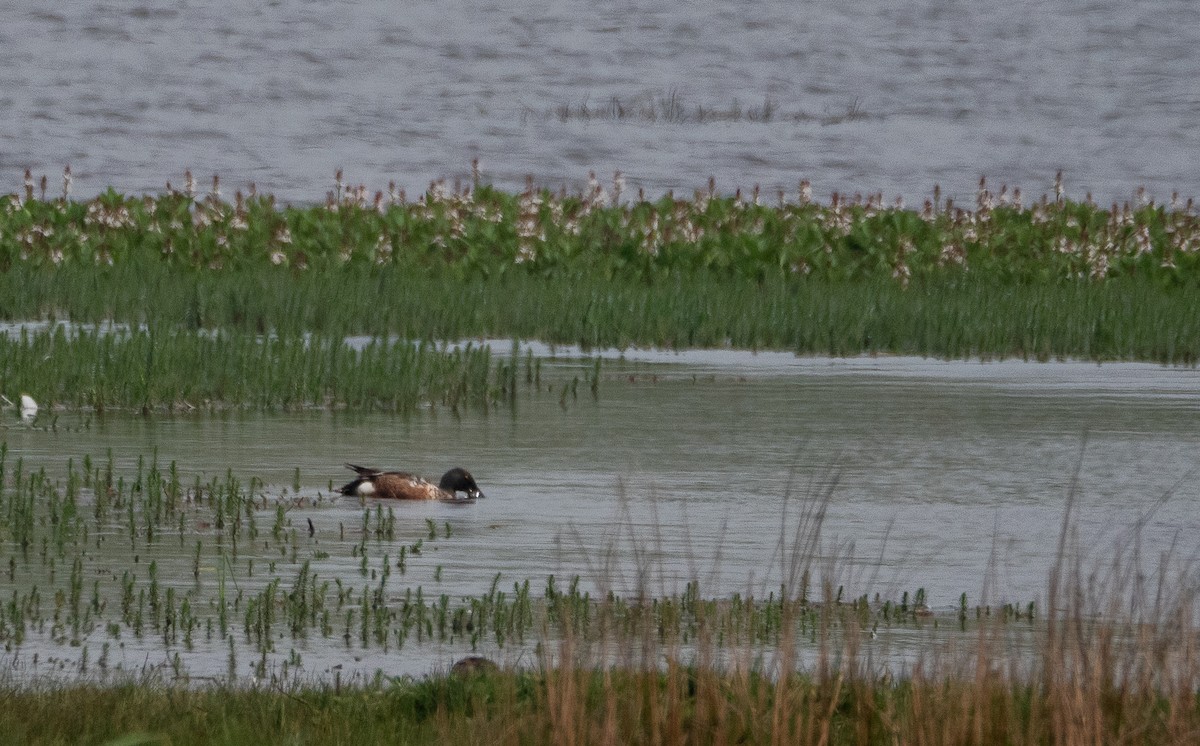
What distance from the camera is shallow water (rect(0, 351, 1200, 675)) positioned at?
10.8m

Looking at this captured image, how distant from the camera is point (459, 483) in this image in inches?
525

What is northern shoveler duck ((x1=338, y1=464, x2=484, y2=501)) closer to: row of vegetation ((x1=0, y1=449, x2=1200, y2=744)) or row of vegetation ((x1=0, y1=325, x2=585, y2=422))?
row of vegetation ((x1=0, y1=449, x2=1200, y2=744))

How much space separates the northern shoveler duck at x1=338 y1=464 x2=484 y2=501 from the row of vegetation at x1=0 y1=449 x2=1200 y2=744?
13.7 inches

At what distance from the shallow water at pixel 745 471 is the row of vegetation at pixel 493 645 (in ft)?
0.65

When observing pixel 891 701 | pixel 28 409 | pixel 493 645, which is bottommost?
pixel 493 645

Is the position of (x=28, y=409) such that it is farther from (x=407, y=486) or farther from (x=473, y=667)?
(x=473, y=667)

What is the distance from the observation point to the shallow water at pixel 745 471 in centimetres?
1083

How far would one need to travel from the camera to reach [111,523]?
1199 centimetres

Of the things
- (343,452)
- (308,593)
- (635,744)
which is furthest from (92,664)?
(343,452)

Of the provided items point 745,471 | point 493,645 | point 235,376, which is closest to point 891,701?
point 493,645

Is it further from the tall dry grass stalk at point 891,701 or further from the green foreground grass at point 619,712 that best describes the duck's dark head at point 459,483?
the tall dry grass stalk at point 891,701

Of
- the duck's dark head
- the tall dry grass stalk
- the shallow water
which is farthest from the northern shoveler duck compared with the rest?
the tall dry grass stalk

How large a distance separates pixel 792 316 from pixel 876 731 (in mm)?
19613

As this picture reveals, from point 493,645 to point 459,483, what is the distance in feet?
14.4
